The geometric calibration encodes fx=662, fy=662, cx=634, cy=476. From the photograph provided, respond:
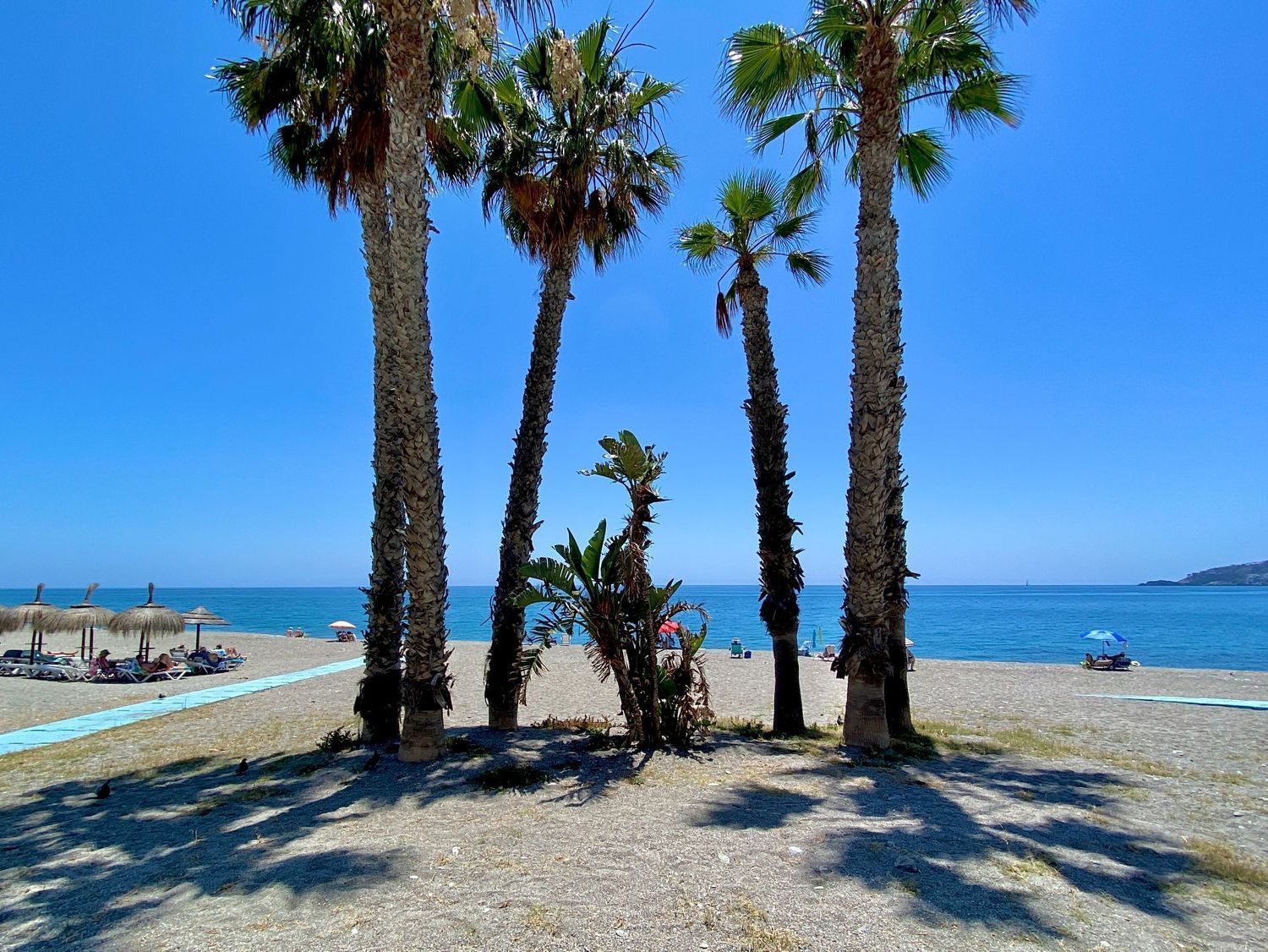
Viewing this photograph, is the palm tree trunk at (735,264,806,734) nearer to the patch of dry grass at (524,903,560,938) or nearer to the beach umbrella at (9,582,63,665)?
the patch of dry grass at (524,903,560,938)

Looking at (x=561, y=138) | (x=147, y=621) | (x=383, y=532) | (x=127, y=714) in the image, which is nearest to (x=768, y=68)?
(x=561, y=138)

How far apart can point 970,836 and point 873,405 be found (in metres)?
→ 5.24

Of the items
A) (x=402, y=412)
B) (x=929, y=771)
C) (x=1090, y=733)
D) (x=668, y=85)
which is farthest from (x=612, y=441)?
(x=1090, y=733)

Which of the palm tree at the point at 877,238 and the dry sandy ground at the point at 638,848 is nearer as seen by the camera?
the dry sandy ground at the point at 638,848

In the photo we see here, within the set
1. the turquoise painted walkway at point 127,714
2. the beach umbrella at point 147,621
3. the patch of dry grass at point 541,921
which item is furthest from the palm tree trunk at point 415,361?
the beach umbrella at point 147,621

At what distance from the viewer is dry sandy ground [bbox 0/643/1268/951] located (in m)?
4.06

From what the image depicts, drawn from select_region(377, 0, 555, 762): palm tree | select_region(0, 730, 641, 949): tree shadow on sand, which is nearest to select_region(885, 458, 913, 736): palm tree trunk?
select_region(0, 730, 641, 949): tree shadow on sand

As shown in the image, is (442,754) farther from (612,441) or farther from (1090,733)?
(1090,733)

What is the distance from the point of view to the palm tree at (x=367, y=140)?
898 centimetres

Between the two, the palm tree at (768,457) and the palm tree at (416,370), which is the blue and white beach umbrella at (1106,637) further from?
the palm tree at (416,370)

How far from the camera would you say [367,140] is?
31.6 feet

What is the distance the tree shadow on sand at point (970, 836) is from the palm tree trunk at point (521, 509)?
4.44 m

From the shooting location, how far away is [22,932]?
4.04 meters

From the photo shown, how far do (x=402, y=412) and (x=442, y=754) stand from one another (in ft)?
14.3
